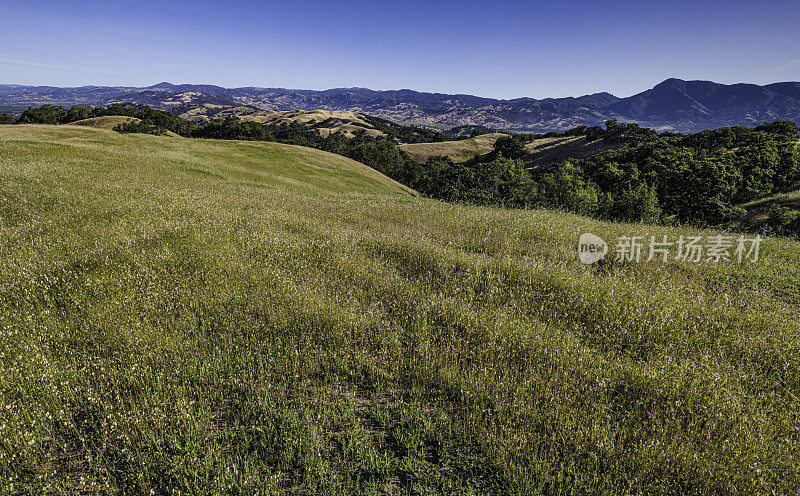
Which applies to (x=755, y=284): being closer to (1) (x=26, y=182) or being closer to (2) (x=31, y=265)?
(2) (x=31, y=265)

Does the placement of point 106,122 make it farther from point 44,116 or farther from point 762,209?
point 762,209

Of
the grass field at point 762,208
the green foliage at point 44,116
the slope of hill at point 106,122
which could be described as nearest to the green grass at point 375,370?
the grass field at point 762,208

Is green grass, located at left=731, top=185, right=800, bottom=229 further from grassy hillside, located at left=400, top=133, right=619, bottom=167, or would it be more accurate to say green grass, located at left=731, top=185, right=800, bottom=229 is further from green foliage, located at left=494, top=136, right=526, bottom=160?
green foliage, located at left=494, top=136, right=526, bottom=160

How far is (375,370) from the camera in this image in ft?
14.3

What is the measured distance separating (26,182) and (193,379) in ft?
49.6

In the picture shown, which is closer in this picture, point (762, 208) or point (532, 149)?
point (762, 208)

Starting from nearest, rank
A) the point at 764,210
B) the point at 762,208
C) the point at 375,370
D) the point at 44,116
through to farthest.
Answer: the point at 375,370 → the point at 764,210 → the point at 762,208 → the point at 44,116

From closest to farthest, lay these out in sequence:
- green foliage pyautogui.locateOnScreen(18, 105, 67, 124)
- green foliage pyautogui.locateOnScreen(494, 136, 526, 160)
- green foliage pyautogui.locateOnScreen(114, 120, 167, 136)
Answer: green foliage pyautogui.locateOnScreen(114, 120, 167, 136) → green foliage pyautogui.locateOnScreen(18, 105, 67, 124) → green foliage pyautogui.locateOnScreen(494, 136, 526, 160)

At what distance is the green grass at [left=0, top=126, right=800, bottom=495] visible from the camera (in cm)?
303

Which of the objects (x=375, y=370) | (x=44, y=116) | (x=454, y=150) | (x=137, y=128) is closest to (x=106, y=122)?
(x=137, y=128)

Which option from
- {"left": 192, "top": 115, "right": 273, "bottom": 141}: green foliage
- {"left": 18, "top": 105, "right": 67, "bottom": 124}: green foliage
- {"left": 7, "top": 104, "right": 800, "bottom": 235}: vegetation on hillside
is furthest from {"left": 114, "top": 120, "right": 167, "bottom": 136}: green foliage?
{"left": 18, "top": 105, "right": 67, "bottom": 124}: green foliage

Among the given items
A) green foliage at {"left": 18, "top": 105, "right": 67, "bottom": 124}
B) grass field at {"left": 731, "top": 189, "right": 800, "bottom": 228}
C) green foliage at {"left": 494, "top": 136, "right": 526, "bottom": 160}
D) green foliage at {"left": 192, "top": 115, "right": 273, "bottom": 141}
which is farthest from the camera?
green foliage at {"left": 494, "top": 136, "right": 526, "bottom": 160}

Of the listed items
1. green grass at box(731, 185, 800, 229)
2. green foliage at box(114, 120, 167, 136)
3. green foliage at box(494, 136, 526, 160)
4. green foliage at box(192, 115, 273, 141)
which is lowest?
green grass at box(731, 185, 800, 229)

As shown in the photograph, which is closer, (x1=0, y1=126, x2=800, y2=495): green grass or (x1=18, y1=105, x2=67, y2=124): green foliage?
(x1=0, y1=126, x2=800, y2=495): green grass
